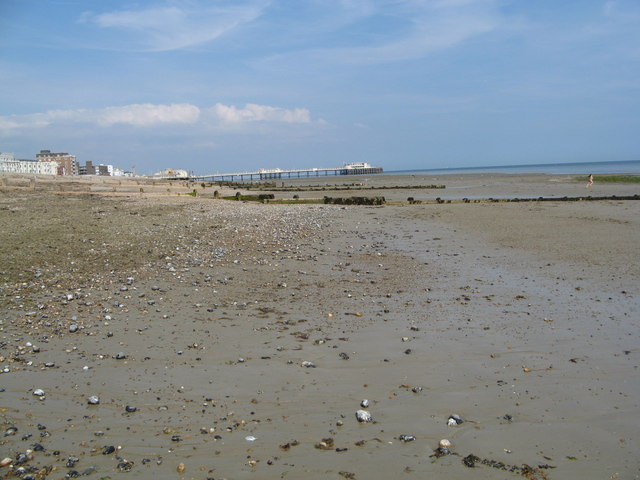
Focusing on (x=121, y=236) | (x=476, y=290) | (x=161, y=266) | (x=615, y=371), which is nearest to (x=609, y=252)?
(x=476, y=290)

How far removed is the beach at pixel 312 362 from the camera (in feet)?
15.4

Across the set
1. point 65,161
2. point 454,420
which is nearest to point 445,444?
point 454,420

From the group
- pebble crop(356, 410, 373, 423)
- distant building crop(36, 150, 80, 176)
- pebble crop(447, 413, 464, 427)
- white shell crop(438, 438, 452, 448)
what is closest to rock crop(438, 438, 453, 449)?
white shell crop(438, 438, 452, 448)

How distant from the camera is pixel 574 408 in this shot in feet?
18.3

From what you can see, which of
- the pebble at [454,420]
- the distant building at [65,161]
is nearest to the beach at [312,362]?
the pebble at [454,420]

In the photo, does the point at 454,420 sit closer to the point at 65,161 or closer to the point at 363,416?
the point at 363,416

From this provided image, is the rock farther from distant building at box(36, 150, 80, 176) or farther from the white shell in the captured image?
distant building at box(36, 150, 80, 176)

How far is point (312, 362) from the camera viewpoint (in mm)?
6777

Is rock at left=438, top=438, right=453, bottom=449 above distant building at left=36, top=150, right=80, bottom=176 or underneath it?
underneath

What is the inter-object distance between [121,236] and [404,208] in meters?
18.0

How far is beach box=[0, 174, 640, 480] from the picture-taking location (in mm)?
4703

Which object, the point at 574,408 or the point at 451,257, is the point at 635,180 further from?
the point at 574,408

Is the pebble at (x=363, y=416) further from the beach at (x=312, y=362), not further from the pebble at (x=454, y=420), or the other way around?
the pebble at (x=454, y=420)

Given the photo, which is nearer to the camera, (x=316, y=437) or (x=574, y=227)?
(x=316, y=437)
